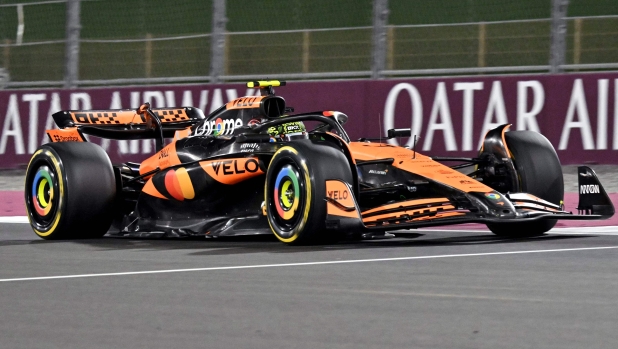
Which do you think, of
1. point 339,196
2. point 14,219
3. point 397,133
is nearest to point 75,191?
point 339,196

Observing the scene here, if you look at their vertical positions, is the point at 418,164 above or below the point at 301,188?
above

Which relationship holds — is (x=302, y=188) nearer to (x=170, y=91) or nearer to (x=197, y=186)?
(x=197, y=186)

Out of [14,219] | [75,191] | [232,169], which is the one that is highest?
[232,169]

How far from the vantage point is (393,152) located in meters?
9.35

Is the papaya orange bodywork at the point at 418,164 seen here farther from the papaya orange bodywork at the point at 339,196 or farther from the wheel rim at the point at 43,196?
the wheel rim at the point at 43,196

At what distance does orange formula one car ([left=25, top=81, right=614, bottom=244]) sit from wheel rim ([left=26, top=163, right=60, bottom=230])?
1 centimetres

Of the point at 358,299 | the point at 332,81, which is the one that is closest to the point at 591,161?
the point at 332,81

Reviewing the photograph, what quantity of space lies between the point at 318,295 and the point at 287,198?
2.84 m

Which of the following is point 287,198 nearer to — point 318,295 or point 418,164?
point 418,164

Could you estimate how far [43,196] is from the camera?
1046cm

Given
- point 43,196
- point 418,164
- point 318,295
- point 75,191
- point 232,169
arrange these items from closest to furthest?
point 318,295
point 418,164
point 232,169
point 75,191
point 43,196

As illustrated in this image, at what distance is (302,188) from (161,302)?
2811mm

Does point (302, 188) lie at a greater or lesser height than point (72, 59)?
lesser

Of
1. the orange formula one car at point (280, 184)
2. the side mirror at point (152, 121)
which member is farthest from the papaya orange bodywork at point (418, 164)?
the side mirror at point (152, 121)
